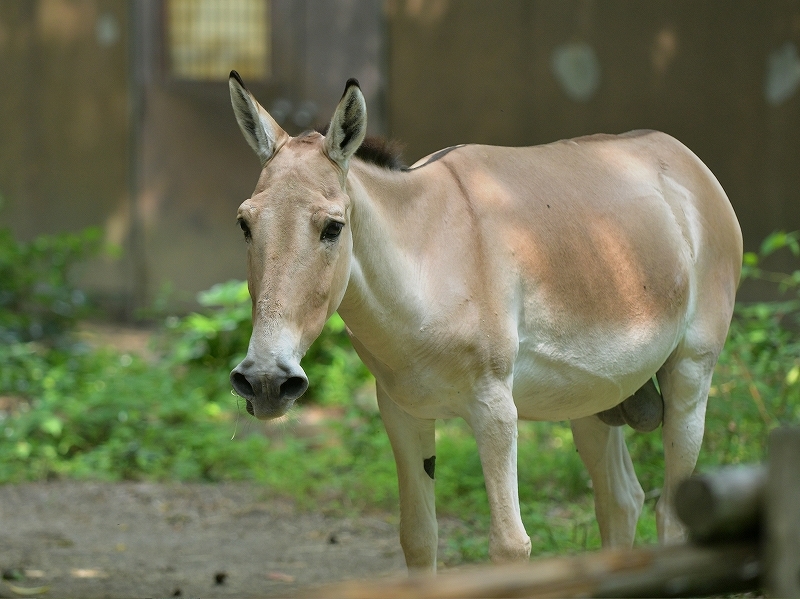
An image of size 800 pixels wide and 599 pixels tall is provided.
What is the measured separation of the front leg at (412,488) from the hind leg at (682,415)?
3.17 ft

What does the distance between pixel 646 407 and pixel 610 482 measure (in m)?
0.41

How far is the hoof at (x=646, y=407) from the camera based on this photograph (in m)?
4.25

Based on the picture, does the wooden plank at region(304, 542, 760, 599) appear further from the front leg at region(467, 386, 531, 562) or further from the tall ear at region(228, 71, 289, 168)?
the tall ear at region(228, 71, 289, 168)

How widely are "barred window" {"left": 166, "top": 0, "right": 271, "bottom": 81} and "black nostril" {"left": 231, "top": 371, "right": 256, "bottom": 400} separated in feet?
22.8

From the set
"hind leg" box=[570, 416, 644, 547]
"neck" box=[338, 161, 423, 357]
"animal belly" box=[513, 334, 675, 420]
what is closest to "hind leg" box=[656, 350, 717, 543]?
"animal belly" box=[513, 334, 675, 420]

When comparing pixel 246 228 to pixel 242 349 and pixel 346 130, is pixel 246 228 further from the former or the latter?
pixel 242 349

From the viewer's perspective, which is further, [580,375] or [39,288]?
[39,288]

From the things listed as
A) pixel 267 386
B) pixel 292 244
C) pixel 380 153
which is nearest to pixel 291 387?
pixel 267 386

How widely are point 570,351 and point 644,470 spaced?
7.14ft

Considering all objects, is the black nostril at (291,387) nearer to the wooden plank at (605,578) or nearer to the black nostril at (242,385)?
the black nostril at (242,385)

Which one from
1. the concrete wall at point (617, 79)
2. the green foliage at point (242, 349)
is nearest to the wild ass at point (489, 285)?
the green foliage at point (242, 349)

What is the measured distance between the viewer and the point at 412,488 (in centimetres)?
384

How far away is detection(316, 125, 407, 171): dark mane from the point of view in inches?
141

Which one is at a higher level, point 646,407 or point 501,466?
point 646,407
